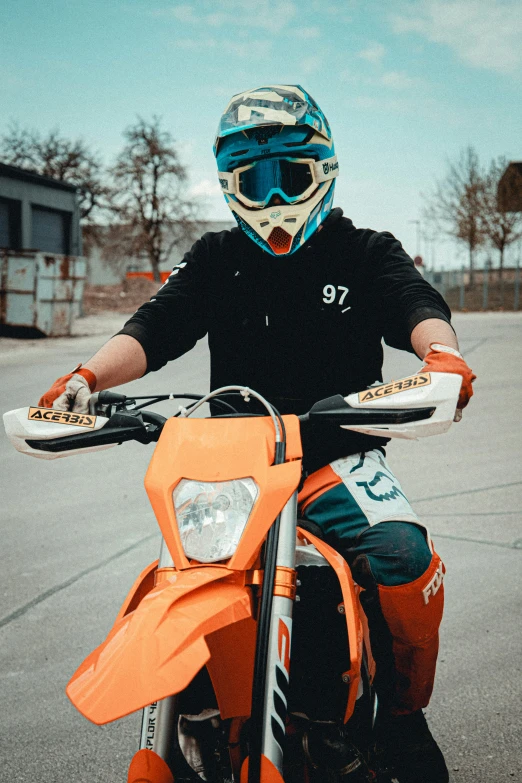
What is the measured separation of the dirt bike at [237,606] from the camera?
4.35 feet

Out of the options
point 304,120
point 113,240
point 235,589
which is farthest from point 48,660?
point 113,240

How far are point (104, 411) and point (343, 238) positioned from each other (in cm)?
96

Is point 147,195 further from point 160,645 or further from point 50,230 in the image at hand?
point 160,645

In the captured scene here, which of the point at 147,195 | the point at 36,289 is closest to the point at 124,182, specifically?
the point at 147,195

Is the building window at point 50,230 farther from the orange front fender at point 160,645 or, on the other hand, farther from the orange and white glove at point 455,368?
the orange front fender at point 160,645

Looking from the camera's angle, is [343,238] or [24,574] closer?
[343,238]

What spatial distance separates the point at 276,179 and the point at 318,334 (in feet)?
1.60

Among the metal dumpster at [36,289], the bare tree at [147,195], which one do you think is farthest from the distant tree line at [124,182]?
the metal dumpster at [36,289]

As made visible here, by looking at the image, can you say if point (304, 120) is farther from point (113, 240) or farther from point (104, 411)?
point (113, 240)

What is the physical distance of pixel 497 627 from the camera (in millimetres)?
3529

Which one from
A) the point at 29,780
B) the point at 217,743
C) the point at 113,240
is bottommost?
the point at 29,780

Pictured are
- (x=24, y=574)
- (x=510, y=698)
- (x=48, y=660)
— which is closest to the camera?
(x=510, y=698)

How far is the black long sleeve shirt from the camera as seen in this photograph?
2.25 m

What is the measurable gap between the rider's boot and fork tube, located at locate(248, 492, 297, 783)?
66 centimetres
